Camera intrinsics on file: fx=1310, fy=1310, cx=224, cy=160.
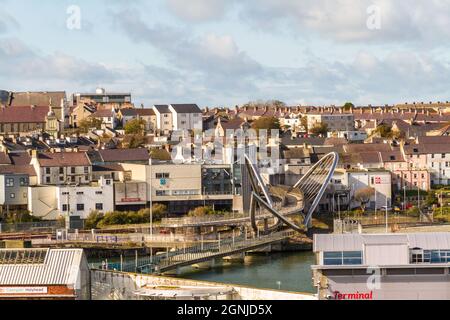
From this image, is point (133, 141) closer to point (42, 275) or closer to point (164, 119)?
point (164, 119)

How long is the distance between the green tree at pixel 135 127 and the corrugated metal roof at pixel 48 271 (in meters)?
27.8

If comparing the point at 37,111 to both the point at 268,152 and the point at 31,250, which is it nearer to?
the point at 268,152

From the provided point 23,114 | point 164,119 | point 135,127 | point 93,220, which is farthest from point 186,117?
point 93,220

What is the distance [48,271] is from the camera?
15102 mm

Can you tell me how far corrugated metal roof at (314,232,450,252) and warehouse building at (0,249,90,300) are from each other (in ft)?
9.23

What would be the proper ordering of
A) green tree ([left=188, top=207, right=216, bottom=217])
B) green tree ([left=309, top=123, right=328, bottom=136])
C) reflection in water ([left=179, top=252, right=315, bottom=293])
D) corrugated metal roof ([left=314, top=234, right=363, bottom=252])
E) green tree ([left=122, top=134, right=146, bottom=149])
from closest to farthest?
corrugated metal roof ([left=314, top=234, right=363, bottom=252]) → reflection in water ([left=179, top=252, right=315, bottom=293]) → green tree ([left=188, top=207, right=216, bottom=217]) → green tree ([left=122, top=134, right=146, bottom=149]) → green tree ([left=309, top=123, right=328, bottom=136])

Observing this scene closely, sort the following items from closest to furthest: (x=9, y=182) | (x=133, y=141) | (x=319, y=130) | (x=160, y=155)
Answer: (x=9, y=182) < (x=160, y=155) < (x=133, y=141) < (x=319, y=130)

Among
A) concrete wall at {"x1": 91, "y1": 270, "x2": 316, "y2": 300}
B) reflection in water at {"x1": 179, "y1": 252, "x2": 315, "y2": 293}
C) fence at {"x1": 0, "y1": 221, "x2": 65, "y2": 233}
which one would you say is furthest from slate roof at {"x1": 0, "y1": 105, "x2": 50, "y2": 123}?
concrete wall at {"x1": 91, "y1": 270, "x2": 316, "y2": 300}

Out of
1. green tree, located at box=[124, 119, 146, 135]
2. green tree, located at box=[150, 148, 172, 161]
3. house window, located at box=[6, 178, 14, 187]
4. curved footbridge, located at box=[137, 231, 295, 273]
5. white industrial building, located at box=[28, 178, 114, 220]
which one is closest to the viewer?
curved footbridge, located at box=[137, 231, 295, 273]

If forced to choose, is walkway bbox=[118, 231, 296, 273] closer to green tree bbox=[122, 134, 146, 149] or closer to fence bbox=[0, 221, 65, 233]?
fence bbox=[0, 221, 65, 233]

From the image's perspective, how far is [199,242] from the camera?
2559cm

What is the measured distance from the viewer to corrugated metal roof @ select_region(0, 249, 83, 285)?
1502cm

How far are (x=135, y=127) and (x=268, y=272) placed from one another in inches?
886
